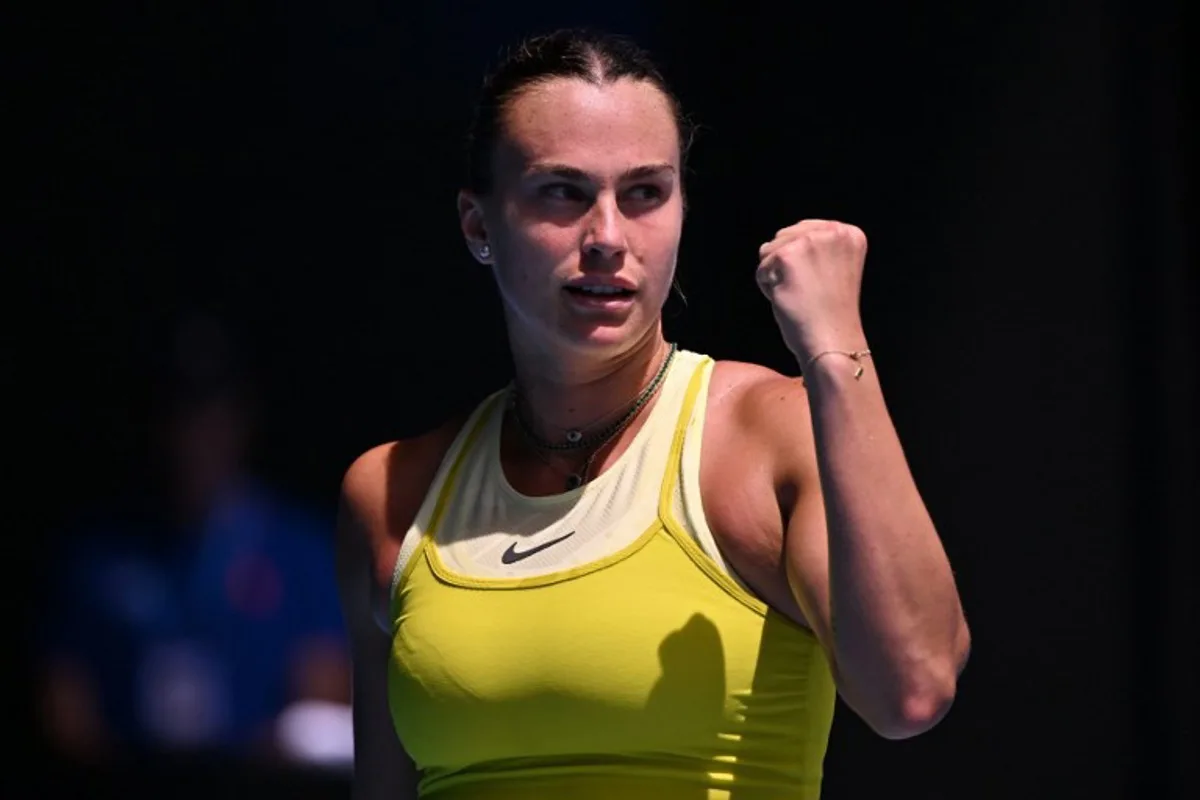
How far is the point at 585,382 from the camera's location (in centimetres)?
196

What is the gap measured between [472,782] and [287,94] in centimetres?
132

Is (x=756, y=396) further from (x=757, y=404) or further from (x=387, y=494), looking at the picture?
(x=387, y=494)

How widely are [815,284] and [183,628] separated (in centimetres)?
141

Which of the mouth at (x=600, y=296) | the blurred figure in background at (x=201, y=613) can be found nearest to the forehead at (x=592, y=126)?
the mouth at (x=600, y=296)

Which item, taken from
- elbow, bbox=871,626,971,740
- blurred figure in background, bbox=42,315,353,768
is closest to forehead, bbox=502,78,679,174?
elbow, bbox=871,626,971,740

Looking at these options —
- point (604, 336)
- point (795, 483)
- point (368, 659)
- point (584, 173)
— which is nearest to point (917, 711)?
point (795, 483)

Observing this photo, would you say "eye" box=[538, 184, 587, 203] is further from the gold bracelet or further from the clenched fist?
the gold bracelet

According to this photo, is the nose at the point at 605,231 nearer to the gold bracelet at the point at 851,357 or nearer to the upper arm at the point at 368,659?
the gold bracelet at the point at 851,357

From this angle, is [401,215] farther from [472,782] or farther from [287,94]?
[472,782]

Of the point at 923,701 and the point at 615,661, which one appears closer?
the point at 923,701

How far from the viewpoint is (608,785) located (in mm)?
1711

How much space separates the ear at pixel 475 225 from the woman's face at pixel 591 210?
0.07 metres

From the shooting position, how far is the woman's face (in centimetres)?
183

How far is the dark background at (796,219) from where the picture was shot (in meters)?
2.59
